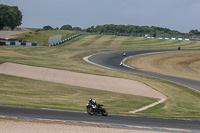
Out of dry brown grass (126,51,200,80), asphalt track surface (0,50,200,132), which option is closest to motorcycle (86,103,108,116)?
asphalt track surface (0,50,200,132)

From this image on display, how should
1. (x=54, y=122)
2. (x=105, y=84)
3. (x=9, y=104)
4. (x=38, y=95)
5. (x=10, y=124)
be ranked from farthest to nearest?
(x=105, y=84), (x=38, y=95), (x=9, y=104), (x=54, y=122), (x=10, y=124)

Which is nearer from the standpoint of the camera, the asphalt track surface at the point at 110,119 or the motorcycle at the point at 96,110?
the asphalt track surface at the point at 110,119

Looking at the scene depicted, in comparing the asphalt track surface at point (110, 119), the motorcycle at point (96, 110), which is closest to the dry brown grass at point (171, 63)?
the asphalt track surface at point (110, 119)

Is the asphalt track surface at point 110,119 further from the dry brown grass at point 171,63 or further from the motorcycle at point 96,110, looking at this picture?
the dry brown grass at point 171,63

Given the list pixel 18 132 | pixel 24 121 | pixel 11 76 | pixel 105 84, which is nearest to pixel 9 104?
pixel 24 121

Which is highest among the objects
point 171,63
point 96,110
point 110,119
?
point 96,110

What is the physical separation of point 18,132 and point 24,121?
202 cm

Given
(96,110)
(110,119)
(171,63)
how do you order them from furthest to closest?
1. (171,63)
2. (96,110)
3. (110,119)

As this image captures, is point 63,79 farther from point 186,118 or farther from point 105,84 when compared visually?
point 186,118

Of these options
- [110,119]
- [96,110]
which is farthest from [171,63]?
[110,119]

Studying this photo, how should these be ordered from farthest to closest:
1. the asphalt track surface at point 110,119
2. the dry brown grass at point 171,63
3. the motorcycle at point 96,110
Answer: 1. the dry brown grass at point 171,63
2. the motorcycle at point 96,110
3. the asphalt track surface at point 110,119

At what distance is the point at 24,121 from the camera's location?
15.5 m

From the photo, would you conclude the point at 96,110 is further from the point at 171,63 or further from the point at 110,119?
the point at 171,63

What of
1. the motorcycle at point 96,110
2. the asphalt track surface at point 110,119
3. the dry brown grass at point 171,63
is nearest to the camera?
the asphalt track surface at point 110,119
